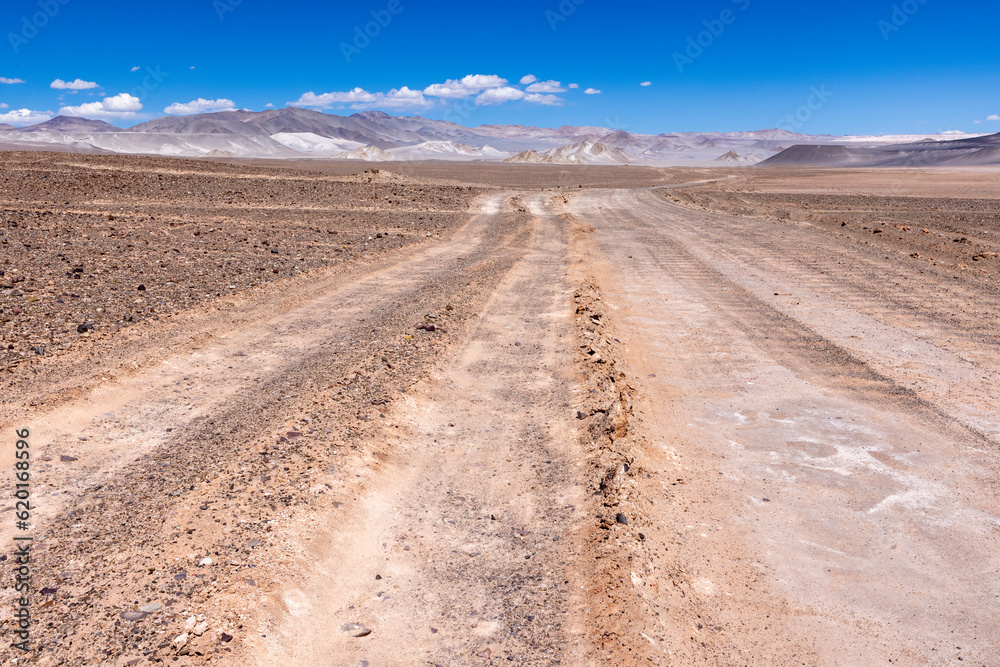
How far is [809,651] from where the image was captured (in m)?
3.58

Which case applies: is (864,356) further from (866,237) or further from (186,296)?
(866,237)

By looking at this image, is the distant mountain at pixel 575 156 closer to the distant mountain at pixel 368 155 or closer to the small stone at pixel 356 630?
the distant mountain at pixel 368 155

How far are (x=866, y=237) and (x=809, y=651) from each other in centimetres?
2039

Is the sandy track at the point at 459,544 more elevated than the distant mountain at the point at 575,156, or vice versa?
the distant mountain at the point at 575,156

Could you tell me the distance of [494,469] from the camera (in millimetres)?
5391

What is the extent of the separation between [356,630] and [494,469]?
2.02 metres

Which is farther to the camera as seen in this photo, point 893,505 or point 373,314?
point 373,314

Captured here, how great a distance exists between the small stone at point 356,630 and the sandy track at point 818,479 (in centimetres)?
159

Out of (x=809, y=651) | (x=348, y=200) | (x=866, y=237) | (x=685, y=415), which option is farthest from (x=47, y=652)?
(x=348, y=200)

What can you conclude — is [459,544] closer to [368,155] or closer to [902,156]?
[368,155]

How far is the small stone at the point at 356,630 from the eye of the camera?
11.7 feet

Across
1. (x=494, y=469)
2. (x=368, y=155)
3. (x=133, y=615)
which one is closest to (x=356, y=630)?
(x=133, y=615)

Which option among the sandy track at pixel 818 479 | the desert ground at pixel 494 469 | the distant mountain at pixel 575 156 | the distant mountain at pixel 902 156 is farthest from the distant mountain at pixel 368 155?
the sandy track at pixel 818 479

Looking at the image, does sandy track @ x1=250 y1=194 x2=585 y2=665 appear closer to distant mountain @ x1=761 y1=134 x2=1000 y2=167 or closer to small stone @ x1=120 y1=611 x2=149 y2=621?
small stone @ x1=120 y1=611 x2=149 y2=621
